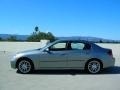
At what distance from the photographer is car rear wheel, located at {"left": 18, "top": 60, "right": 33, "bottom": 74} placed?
1180cm

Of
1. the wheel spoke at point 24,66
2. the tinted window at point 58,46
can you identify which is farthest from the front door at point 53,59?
the wheel spoke at point 24,66

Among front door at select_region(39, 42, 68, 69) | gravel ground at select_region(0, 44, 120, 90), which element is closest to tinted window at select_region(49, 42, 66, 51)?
front door at select_region(39, 42, 68, 69)

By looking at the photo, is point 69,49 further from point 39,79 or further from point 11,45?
point 11,45

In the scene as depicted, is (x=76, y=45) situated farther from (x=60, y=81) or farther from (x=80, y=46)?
(x=60, y=81)

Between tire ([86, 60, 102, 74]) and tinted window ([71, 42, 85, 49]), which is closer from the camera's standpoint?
tire ([86, 60, 102, 74])

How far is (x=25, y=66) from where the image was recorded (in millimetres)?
11820

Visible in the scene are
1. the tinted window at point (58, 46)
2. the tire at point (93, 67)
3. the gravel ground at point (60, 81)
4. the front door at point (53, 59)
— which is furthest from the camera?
the tinted window at point (58, 46)

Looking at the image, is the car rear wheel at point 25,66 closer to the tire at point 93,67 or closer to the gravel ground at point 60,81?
the gravel ground at point 60,81

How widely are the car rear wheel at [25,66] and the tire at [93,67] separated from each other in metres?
2.44

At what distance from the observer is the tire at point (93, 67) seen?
11.9m

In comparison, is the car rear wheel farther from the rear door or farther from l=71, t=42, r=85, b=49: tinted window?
l=71, t=42, r=85, b=49: tinted window

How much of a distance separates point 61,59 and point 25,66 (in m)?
1.56

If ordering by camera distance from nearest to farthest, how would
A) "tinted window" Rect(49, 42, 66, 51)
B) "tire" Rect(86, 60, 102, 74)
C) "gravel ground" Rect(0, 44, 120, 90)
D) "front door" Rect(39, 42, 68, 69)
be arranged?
1. "gravel ground" Rect(0, 44, 120, 90)
2. "front door" Rect(39, 42, 68, 69)
3. "tire" Rect(86, 60, 102, 74)
4. "tinted window" Rect(49, 42, 66, 51)

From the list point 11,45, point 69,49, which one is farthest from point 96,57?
point 11,45
